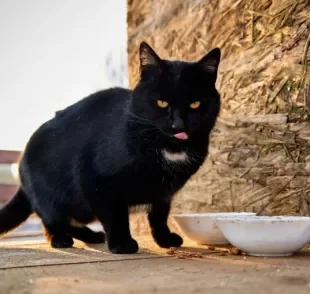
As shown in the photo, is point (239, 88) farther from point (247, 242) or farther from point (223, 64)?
point (247, 242)

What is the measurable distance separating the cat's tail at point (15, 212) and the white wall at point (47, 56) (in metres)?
0.49

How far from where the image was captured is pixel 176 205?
2225 millimetres

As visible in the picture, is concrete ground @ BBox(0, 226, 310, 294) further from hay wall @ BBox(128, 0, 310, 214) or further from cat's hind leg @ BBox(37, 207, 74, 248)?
hay wall @ BBox(128, 0, 310, 214)

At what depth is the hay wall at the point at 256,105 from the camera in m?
1.76

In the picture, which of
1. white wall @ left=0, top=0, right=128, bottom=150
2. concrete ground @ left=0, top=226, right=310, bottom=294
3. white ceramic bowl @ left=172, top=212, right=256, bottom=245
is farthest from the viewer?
white wall @ left=0, top=0, right=128, bottom=150

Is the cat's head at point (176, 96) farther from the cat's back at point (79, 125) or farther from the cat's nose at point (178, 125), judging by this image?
the cat's back at point (79, 125)

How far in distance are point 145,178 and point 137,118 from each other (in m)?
0.17

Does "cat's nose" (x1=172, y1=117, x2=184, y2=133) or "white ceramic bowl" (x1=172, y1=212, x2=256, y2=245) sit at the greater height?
"cat's nose" (x1=172, y1=117, x2=184, y2=133)

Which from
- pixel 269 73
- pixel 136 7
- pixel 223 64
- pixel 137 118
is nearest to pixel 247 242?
pixel 137 118

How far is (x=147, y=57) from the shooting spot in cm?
158

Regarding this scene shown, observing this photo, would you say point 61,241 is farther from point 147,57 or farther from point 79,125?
point 147,57

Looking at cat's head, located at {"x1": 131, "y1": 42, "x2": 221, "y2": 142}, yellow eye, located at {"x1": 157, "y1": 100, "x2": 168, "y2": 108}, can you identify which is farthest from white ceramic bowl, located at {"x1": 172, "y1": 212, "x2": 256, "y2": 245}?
yellow eye, located at {"x1": 157, "y1": 100, "x2": 168, "y2": 108}

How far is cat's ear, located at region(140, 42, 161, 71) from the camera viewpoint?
5.12ft

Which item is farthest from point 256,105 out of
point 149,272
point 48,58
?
point 48,58
